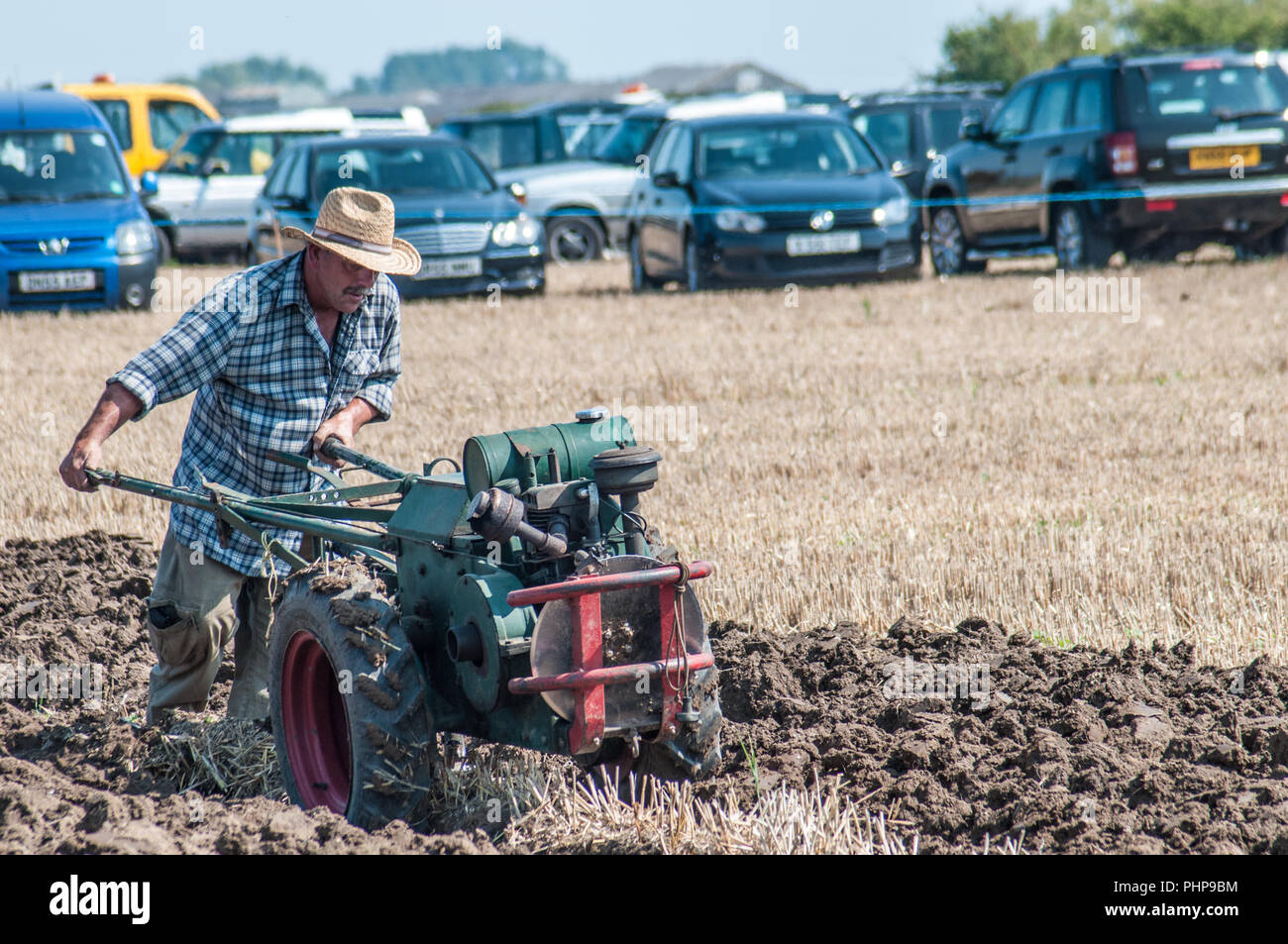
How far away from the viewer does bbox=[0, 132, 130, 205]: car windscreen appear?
16750 mm

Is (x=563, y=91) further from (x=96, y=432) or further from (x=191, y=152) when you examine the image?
(x=96, y=432)

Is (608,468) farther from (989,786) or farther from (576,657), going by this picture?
(989,786)

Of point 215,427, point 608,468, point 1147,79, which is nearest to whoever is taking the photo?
point 608,468

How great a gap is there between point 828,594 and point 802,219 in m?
10.0

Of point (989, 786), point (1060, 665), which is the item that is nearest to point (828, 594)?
point (1060, 665)

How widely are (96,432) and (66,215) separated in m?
12.3

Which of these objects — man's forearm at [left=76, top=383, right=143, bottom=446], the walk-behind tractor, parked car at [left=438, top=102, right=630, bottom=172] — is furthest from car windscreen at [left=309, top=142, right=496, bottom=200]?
the walk-behind tractor

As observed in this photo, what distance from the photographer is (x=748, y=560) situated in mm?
7195

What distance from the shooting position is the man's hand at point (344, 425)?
5297mm

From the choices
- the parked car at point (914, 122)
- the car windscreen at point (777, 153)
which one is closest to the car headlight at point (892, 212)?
the car windscreen at point (777, 153)

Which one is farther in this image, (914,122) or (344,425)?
(914,122)

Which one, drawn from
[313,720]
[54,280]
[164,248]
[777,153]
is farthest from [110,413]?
[164,248]

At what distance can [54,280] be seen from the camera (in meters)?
16.1

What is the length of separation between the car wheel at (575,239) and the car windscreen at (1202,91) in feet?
28.7
